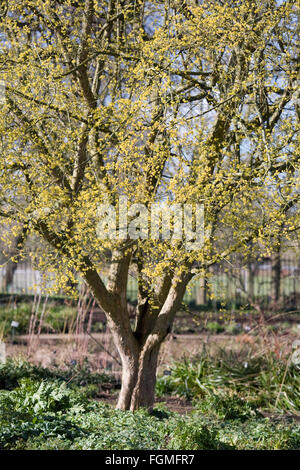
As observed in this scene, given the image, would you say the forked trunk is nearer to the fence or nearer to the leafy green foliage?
the fence

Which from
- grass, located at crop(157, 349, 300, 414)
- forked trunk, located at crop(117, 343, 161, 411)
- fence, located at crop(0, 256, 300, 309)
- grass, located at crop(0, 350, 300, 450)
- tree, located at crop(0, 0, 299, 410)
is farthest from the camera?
grass, located at crop(157, 349, 300, 414)

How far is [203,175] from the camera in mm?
4805

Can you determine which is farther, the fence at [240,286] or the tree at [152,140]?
the fence at [240,286]

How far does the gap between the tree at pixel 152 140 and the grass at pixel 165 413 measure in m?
0.83

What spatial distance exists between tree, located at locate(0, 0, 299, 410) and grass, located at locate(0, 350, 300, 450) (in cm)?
83

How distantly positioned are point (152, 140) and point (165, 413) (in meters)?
3.05

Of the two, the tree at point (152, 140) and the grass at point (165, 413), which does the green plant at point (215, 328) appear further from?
the tree at point (152, 140)

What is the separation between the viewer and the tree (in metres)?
4.94

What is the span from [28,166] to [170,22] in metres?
2.17

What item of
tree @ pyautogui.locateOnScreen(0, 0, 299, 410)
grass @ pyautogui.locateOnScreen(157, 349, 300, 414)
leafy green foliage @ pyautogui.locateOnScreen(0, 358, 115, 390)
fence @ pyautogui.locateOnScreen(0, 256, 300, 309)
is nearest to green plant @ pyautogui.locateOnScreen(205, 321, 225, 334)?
fence @ pyautogui.locateOnScreen(0, 256, 300, 309)

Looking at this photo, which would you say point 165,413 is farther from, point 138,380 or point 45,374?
point 45,374

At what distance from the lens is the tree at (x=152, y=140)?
4941mm

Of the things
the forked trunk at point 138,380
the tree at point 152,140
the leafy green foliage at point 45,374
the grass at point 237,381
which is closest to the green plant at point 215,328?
the grass at point 237,381

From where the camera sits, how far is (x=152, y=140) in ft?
18.6
